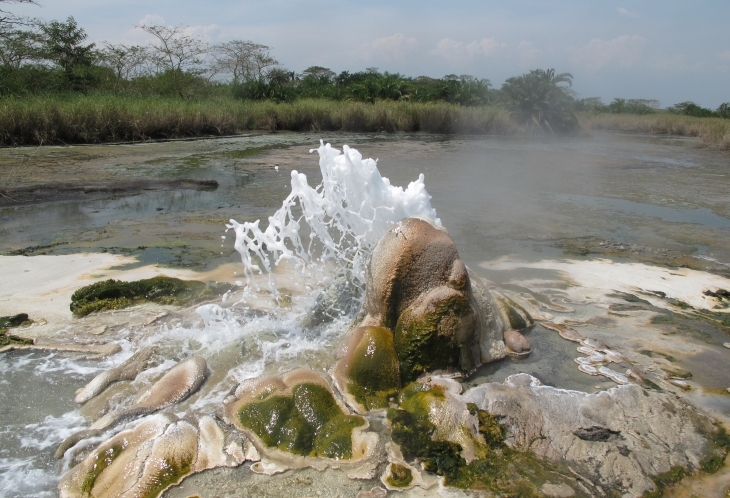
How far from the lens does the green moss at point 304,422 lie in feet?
10.9

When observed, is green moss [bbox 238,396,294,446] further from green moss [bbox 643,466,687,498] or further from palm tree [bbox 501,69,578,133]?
palm tree [bbox 501,69,578,133]

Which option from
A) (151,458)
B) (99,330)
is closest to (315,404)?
(151,458)

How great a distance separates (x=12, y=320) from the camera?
4.82m

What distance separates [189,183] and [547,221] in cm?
668

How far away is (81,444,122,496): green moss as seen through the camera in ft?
9.86

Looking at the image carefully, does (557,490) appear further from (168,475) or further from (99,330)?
(99,330)

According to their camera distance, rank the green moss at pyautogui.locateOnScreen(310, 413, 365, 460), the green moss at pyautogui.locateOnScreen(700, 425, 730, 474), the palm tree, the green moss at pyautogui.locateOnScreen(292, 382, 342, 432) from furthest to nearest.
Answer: the palm tree
the green moss at pyautogui.locateOnScreen(292, 382, 342, 432)
the green moss at pyautogui.locateOnScreen(310, 413, 365, 460)
the green moss at pyautogui.locateOnScreen(700, 425, 730, 474)

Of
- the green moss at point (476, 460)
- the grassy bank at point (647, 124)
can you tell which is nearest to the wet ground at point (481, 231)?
the green moss at point (476, 460)

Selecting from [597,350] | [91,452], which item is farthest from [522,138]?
[91,452]

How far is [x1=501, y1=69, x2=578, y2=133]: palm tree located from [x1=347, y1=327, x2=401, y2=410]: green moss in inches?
986

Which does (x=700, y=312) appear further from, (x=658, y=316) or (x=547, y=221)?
(x=547, y=221)

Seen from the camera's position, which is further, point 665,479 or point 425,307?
point 425,307

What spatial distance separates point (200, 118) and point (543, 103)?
15.3 meters

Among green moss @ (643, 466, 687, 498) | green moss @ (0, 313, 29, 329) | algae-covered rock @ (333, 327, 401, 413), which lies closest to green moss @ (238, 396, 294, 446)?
algae-covered rock @ (333, 327, 401, 413)
